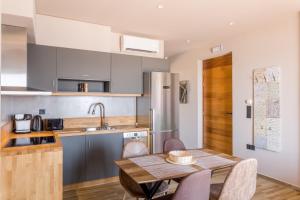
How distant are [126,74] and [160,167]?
7.31ft

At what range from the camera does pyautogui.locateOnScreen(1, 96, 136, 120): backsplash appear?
10.2 feet

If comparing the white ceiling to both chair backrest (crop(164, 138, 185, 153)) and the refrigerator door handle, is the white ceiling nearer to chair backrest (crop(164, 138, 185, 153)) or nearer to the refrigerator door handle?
the refrigerator door handle

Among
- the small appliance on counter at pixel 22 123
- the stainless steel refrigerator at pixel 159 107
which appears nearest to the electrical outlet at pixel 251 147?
the stainless steel refrigerator at pixel 159 107

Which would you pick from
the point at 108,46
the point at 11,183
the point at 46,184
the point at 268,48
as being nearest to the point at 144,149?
the point at 46,184

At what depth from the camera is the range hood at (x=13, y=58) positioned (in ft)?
7.88

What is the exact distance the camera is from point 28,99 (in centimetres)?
323

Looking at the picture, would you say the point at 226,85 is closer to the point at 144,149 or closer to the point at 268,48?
the point at 268,48

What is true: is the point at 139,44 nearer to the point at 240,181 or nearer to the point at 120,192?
the point at 120,192

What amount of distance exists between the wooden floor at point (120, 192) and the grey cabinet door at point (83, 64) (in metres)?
1.68

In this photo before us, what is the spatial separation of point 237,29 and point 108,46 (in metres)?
2.25

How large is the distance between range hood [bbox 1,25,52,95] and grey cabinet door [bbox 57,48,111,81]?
0.66 metres

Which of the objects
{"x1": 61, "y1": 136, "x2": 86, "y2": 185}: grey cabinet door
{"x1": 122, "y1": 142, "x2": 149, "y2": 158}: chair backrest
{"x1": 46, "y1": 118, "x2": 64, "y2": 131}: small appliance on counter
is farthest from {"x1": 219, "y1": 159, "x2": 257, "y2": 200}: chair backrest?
{"x1": 46, "y1": 118, "x2": 64, "y2": 131}: small appliance on counter

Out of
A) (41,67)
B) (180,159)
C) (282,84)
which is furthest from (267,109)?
(41,67)

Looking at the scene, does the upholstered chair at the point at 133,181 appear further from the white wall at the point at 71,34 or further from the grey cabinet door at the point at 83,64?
the white wall at the point at 71,34
